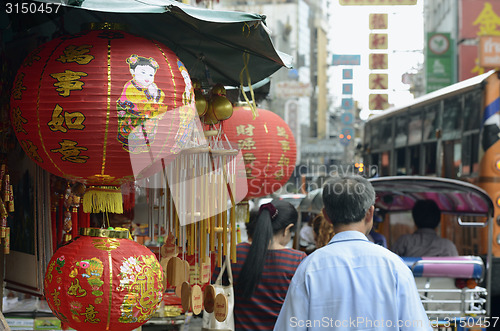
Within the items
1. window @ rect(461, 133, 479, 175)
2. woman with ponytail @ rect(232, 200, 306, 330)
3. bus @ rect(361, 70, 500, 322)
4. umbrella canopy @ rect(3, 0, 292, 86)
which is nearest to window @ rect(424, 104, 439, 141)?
bus @ rect(361, 70, 500, 322)

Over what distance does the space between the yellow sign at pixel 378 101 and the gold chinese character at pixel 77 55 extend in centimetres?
2795

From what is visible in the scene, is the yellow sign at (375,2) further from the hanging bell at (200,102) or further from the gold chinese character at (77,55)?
the gold chinese character at (77,55)

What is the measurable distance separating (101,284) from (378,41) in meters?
30.2

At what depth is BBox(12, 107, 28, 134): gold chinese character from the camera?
10.4 feet

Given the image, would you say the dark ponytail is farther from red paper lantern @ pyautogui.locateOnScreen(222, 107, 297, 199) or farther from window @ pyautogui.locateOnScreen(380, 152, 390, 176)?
window @ pyautogui.locateOnScreen(380, 152, 390, 176)

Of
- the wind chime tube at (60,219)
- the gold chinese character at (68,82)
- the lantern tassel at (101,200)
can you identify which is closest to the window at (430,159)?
the wind chime tube at (60,219)

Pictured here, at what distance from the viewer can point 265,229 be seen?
4.52 meters

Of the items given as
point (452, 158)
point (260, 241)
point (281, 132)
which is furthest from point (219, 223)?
point (452, 158)

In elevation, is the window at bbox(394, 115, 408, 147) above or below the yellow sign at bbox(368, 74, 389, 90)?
below

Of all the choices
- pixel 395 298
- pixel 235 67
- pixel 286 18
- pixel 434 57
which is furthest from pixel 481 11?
pixel 286 18

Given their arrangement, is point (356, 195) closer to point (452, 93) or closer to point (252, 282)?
point (252, 282)

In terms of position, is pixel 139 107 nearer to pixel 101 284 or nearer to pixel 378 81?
pixel 101 284

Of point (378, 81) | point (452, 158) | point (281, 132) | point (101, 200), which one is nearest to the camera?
point (101, 200)

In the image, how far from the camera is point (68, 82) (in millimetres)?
3102
